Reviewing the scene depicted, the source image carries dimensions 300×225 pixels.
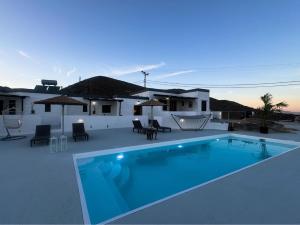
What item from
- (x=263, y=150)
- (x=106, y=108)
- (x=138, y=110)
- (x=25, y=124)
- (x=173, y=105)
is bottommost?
(x=263, y=150)

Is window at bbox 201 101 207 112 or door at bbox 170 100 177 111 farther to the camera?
door at bbox 170 100 177 111

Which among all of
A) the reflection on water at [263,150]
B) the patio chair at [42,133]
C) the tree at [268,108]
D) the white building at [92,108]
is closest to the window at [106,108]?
the white building at [92,108]

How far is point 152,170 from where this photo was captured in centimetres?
616

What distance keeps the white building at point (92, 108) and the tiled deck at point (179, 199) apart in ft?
25.4

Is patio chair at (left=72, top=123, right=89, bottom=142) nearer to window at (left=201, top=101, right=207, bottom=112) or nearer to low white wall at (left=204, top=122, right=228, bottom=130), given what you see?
low white wall at (left=204, top=122, right=228, bottom=130)

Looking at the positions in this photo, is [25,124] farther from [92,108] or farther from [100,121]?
[92,108]

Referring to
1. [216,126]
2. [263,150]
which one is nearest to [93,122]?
[216,126]

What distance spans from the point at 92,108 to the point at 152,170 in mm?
16642

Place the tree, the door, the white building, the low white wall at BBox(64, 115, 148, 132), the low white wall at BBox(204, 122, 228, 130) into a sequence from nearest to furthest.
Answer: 1. the low white wall at BBox(64, 115, 148, 132)
2. the white building
3. the tree
4. the low white wall at BBox(204, 122, 228, 130)
5. the door

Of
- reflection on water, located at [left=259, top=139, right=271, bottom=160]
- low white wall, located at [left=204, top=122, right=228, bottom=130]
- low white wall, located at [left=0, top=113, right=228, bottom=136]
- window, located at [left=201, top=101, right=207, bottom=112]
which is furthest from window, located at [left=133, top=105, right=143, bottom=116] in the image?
reflection on water, located at [left=259, top=139, right=271, bottom=160]

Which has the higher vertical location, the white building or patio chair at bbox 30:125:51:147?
the white building

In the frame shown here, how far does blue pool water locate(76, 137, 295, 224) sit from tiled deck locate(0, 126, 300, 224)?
26.2 inches

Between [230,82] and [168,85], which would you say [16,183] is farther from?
[168,85]

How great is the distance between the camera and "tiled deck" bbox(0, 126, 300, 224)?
2559mm
